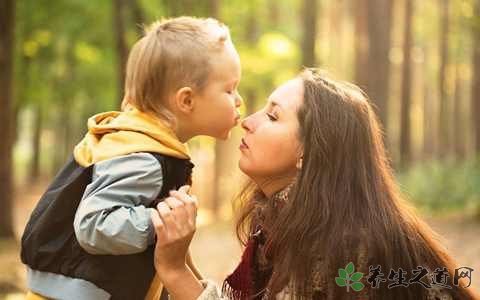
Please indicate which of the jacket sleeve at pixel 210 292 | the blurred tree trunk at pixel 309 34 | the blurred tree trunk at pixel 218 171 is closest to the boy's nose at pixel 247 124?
the jacket sleeve at pixel 210 292

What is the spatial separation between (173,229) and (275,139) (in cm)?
50

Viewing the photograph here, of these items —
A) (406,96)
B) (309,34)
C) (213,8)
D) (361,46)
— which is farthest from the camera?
(406,96)

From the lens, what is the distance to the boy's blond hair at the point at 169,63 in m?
2.59

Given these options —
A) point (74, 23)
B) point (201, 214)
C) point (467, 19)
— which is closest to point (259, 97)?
point (201, 214)

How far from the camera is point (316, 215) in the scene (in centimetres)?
234

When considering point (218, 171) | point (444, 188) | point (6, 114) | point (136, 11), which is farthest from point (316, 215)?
point (218, 171)

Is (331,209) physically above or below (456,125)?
above

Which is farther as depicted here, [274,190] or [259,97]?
[259,97]

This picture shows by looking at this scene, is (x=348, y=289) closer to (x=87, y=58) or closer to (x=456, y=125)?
(x=87, y=58)

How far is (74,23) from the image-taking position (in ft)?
53.0

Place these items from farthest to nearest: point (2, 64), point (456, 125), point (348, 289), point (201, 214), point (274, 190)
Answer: point (456, 125), point (201, 214), point (2, 64), point (274, 190), point (348, 289)

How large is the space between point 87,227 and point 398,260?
1.04 metres

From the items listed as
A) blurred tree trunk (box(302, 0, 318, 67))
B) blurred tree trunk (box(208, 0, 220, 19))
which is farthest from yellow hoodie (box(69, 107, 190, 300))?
blurred tree trunk (box(302, 0, 318, 67))

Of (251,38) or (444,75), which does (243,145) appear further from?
(444,75)
